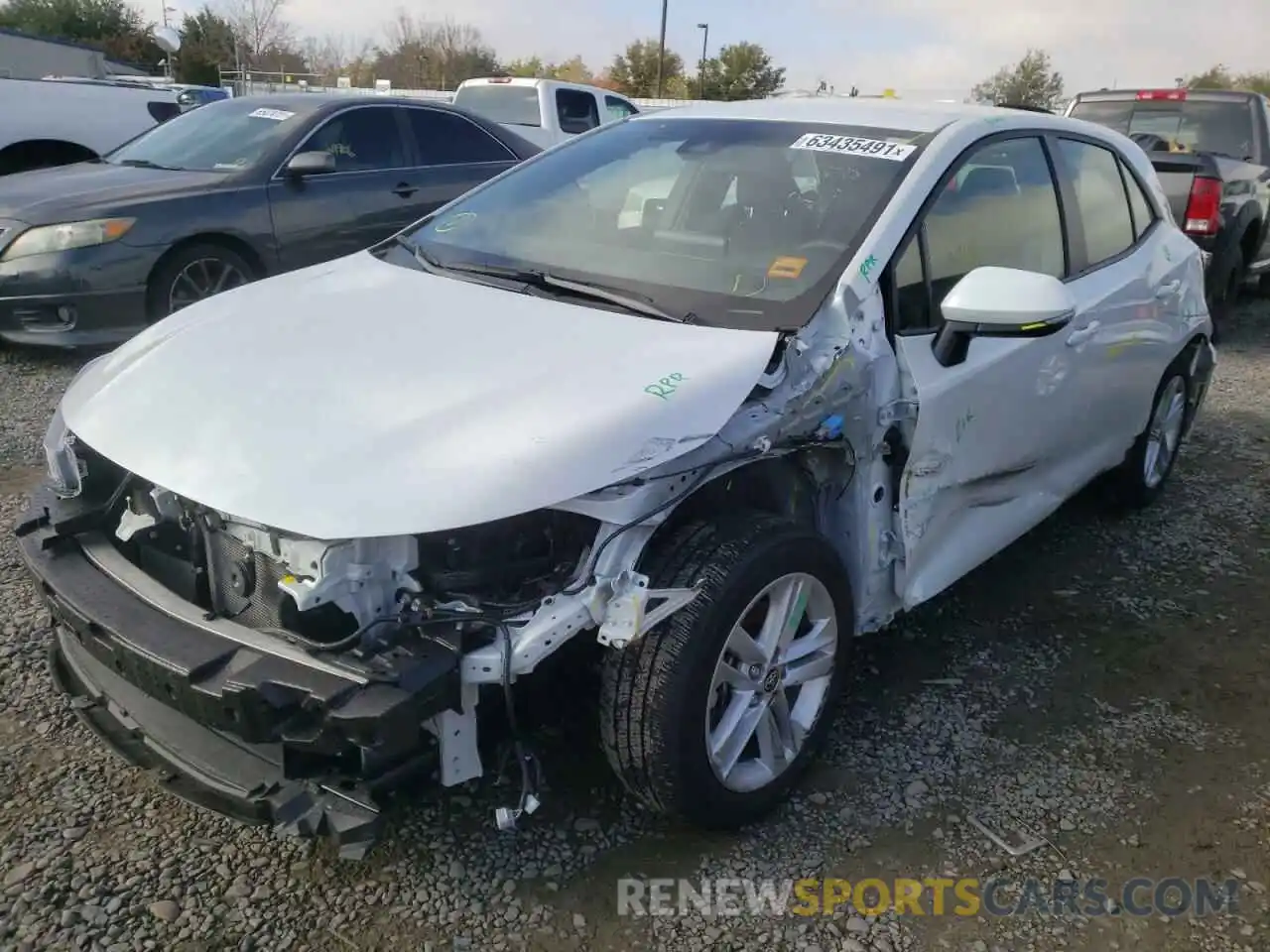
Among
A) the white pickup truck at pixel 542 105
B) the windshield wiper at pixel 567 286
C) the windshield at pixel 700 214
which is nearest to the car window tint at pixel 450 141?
the white pickup truck at pixel 542 105

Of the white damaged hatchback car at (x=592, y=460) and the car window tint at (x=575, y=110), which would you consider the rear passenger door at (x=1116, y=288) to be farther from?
the car window tint at (x=575, y=110)

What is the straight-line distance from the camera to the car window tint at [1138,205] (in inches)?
163

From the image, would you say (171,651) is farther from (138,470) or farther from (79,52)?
(79,52)

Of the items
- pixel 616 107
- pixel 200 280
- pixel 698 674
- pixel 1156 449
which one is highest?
pixel 616 107

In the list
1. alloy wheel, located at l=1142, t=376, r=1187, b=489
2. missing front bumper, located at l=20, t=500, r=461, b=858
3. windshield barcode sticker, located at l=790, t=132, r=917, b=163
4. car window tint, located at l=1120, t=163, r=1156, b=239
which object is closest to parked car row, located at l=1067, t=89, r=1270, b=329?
alloy wheel, located at l=1142, t=376, r=1187, b=489

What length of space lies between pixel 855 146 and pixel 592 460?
5.13ft

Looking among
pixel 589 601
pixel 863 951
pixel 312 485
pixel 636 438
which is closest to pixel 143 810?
pixel 312 485

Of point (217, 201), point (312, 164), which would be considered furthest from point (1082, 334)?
point (217, 201)

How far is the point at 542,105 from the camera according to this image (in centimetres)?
1052

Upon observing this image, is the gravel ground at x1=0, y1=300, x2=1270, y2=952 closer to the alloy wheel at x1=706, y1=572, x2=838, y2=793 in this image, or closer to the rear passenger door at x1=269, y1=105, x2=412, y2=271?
the alloy wheel at x1=706, y1=572, x2=838, y2=793

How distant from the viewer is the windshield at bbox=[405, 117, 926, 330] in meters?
2.77

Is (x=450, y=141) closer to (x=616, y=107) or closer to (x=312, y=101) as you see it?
(x=312, y=101)

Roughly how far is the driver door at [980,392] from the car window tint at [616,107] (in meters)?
8.28

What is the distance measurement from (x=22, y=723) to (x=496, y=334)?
5.57 feet
